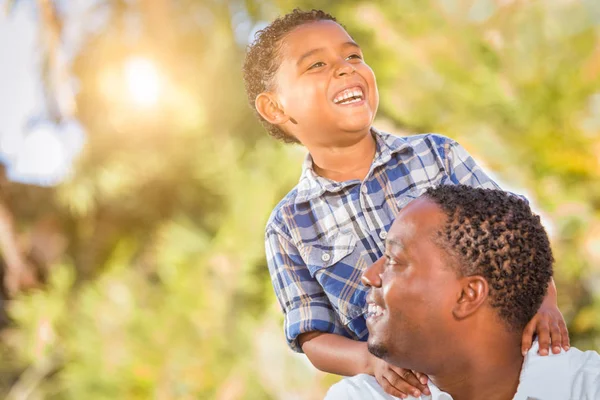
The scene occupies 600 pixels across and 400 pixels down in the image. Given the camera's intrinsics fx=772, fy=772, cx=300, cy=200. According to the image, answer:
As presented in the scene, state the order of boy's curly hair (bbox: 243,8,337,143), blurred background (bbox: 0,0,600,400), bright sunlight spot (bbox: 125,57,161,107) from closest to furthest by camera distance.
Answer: boy's curly hair (bbox: 243,8,337,143), blurred background (bbox: 0,0,600,400), bright sunlight spot (bbox: 125,57,161,107)

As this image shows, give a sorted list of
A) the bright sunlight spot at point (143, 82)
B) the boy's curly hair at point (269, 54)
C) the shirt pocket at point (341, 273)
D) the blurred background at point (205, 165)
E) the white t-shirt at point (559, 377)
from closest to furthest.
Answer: the white t-shirt at point (559, 377)
the shirt pocket at point (341, 273)
the boy's curly hair at point (269, 54)
the blurred background at point (205, 165)
the bright sunlight spot at point (143, 82)

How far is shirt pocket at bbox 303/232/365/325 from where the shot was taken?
96cm

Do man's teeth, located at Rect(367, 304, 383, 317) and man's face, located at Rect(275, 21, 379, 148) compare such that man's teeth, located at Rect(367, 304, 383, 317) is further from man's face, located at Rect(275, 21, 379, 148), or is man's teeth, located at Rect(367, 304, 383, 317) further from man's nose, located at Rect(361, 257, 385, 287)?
man's face, located at Rect(275, 21, 379, 148)

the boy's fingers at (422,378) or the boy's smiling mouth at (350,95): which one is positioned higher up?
the boy's smiling mouth at (350,95)

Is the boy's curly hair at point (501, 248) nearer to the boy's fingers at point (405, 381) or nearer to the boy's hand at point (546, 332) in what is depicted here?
the boy's hand at point (546, 332)

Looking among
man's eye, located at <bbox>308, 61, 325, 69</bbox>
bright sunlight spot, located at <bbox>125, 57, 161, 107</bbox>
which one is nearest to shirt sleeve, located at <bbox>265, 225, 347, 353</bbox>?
man's eye, located at <bbox>308, 61, 325, 69</bbox>

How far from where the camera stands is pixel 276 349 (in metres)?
1.75

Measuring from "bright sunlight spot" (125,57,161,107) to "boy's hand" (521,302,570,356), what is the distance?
1.31m

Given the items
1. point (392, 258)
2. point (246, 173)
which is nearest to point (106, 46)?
point (246, 173)

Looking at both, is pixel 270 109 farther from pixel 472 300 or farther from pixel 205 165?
pixel 205 165

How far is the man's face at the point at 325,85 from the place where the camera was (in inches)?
38.7

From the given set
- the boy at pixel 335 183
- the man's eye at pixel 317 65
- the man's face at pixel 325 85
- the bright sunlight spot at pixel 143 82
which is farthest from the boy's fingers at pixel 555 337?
the bright sunlight spot at pixel 143 82

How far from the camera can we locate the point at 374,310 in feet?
2.76

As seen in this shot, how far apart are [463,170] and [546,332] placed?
0.87 feet
